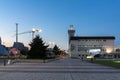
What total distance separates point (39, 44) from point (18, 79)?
2367 inches

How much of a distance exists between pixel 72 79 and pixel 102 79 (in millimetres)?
1752

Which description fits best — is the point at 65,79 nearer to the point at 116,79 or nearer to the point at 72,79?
the point at 72,79

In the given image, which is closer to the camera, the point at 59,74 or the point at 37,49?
the point at 59,74

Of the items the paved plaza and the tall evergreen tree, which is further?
the tall evergreen tree

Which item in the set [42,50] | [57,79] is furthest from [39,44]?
[57,79]

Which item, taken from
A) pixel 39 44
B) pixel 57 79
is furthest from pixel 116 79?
pixel 39 44

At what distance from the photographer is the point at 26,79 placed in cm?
1878

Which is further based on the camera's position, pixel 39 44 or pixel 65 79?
pixel 39 44

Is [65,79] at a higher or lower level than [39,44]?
lower

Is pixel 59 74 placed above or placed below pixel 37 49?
below

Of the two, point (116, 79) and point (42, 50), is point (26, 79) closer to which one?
point (116, 79)

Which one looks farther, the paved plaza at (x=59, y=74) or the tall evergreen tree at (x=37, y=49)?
the tall evergreen tree at (x=37, y=49)

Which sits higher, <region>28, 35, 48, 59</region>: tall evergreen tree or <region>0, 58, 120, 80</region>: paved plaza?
<region>28, 35, 48, 59</region>: tall evergreen tree

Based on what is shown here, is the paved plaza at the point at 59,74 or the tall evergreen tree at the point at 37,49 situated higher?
the tall evergreen tree at the point at 37,49
